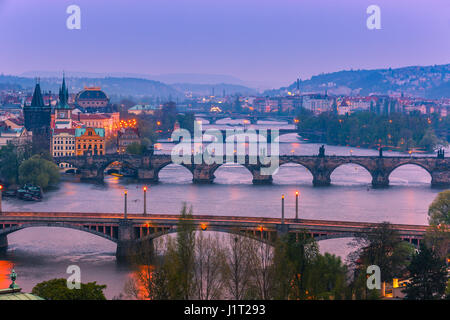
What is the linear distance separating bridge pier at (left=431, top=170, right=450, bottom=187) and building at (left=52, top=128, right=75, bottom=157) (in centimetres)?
1359

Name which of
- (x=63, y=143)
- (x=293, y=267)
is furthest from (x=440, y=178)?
(x=293, y=267)

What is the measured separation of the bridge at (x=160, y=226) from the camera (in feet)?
52.2

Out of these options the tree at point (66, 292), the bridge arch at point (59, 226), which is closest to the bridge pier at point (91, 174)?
the bridge arch at point (59, 226)

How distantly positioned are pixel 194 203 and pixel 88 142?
13485 mm

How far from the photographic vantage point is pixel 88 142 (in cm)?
3625

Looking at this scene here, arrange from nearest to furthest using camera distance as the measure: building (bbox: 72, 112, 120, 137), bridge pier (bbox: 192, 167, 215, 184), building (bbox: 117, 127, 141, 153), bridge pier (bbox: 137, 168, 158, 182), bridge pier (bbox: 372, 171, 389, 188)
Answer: bridge pier (bbox: 372, 171, 389, 188), bridge pier (bbox: 192, 167, 215, 184), bridge pier (bbox: 137, 168, 158, 182), building (bbox: 117, 127, 141, 153), building (bbox: 72, 112, 120, 137)

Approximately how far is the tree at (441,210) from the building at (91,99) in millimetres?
39851

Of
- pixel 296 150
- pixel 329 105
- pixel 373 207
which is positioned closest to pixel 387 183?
pixel 373 207

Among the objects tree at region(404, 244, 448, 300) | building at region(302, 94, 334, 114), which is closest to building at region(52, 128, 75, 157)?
tree at region(404, 244, 448, 300)

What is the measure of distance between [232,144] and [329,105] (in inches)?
1999

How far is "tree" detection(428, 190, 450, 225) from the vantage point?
1653cm

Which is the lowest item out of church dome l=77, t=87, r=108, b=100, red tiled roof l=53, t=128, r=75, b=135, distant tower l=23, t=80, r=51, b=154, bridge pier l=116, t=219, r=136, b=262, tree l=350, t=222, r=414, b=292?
bridge pier l=116, t=219, r=136, b=262

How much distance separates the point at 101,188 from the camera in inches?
1108

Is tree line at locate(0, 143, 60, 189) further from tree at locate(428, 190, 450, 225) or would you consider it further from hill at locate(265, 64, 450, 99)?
hill at locate(265, 64, 450, 99)
